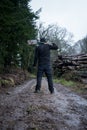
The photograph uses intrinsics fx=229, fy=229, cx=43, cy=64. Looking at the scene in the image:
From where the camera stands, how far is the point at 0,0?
10211 millimetres

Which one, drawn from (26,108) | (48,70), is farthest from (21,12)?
(26,108)

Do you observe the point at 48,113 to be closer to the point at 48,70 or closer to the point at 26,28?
the point at 48,70

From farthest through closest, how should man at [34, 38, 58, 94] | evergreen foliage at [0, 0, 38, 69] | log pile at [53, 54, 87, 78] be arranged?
log pile at [53, 54, 87, 78]
evergreen foliage at [0, 0, 38, 69]
man at [34, 38, 58, 94]

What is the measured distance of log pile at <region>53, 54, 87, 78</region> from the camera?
17.4 m

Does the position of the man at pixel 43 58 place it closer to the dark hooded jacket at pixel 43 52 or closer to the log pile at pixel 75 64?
the dark hooded jacket at pixel 43 52

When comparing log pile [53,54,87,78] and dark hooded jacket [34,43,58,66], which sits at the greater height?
dark hooded jacket [34,43,58,66]

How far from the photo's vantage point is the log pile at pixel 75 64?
17375 mm

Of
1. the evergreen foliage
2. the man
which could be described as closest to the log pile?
the evergreen foliage

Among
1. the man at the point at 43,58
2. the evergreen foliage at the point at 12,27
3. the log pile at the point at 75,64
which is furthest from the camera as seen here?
the log pile at the point at 75,64

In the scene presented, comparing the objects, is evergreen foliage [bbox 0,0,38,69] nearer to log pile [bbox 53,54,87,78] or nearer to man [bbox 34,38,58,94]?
man [bbox 34,38,58,94]

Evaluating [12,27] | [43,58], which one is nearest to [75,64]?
[12,27]

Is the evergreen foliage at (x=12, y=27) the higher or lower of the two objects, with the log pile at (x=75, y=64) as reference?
higher

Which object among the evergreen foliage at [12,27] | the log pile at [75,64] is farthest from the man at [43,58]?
the log pile at [75,64]

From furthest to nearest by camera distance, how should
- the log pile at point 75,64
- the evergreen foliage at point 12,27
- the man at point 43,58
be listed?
1. the log pile at point 75,64
2. the evergreen foliage at point 12,27
3. the man at point 43,58
